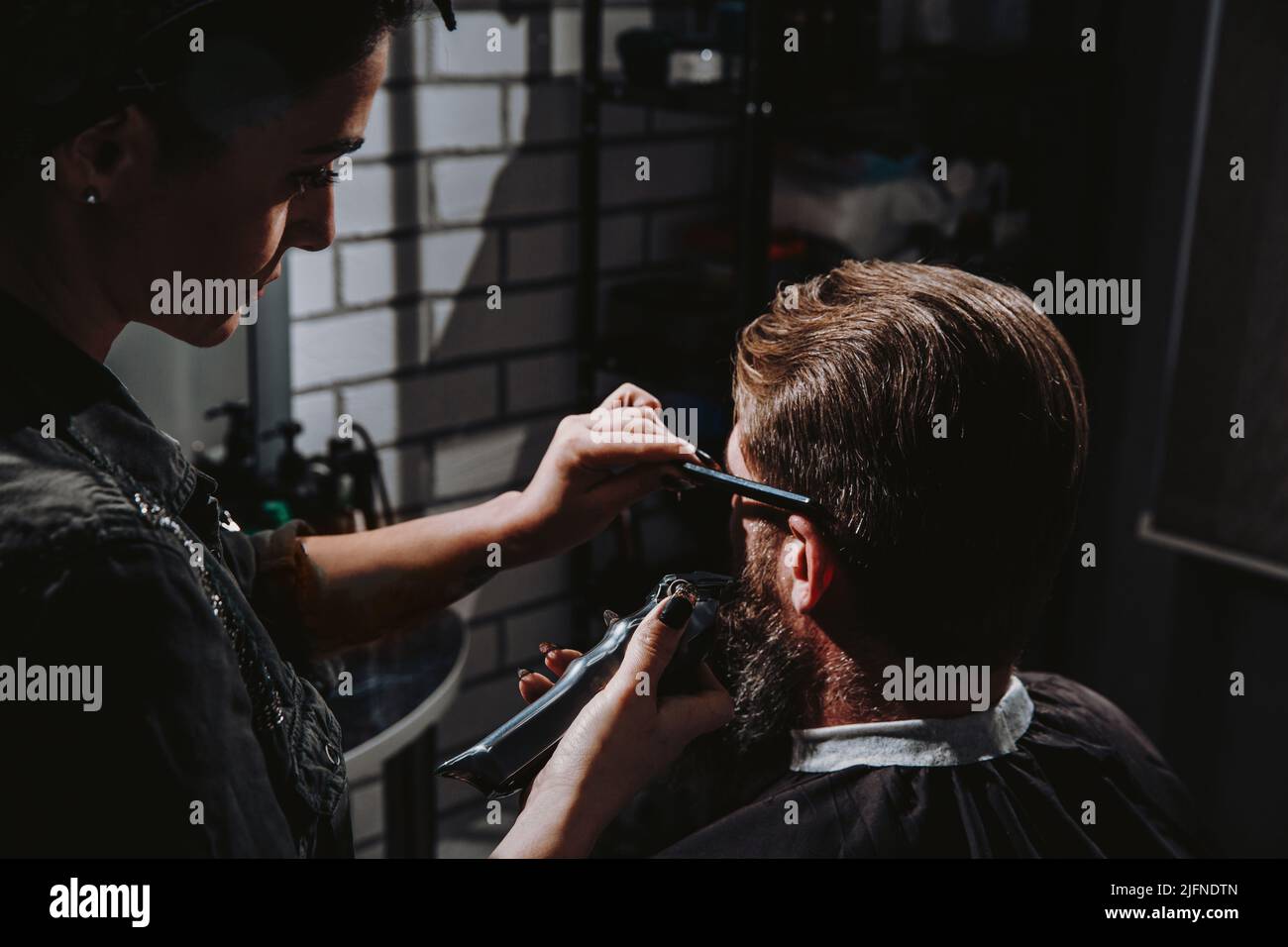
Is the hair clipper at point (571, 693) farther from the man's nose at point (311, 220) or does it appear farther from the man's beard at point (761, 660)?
the man's nose at point (311, 220)

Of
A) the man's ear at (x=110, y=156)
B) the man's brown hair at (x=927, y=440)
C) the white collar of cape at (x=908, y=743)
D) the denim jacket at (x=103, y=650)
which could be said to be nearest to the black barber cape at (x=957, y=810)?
the white collar of cape at (x=908, y=743)

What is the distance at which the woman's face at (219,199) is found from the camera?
2.57 ft

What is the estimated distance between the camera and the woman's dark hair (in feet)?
2.33

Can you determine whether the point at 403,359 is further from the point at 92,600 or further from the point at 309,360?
the point at 92,600

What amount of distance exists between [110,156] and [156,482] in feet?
0.70

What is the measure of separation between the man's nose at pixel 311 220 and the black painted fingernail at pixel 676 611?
387mm

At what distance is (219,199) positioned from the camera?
81 centimetres

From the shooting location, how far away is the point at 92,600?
69cm

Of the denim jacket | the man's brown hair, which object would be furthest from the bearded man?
the denim jacket

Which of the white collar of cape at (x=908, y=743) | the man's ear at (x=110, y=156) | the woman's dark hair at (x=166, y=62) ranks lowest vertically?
the white collar of cape at (x=908, y=743)

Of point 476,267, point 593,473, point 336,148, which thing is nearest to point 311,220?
point 336,148
